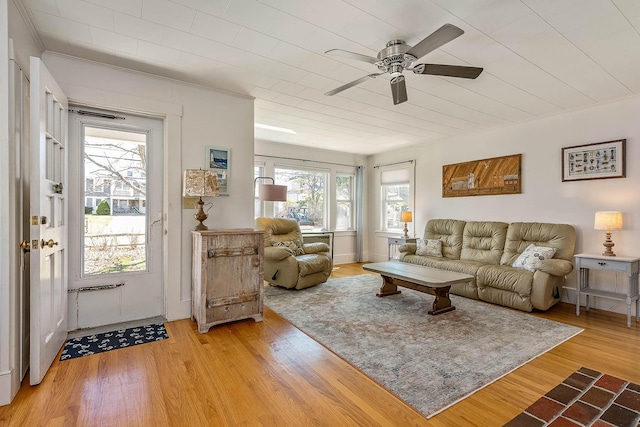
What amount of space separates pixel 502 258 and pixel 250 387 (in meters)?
3.67

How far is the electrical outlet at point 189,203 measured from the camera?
3136mm

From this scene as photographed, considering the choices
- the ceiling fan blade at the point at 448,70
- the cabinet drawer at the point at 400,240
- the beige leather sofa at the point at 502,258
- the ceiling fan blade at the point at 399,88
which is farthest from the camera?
the cabinet drawer at the point at 400,240

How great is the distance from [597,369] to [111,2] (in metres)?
4.06

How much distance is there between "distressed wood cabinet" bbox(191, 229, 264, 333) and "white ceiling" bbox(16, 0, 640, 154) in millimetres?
1542

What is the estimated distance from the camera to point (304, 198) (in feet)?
20.4

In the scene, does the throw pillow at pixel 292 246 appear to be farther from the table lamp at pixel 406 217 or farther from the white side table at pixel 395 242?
the table lamp at pixel 406 217

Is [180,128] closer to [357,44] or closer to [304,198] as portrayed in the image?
[357,44]

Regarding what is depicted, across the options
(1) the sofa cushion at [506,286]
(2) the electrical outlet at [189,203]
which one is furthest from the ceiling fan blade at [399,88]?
(1) the sofa cushion at [506,286]

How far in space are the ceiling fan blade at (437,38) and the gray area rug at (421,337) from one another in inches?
83.9

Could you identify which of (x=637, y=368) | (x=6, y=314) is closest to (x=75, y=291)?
(x=6, y=314)

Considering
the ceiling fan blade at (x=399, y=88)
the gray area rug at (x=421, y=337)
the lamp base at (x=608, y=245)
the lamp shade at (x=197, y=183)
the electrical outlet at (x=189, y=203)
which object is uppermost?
the ceiling fan blade at (x=399, y=88)

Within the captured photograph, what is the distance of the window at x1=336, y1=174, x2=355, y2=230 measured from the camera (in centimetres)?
671

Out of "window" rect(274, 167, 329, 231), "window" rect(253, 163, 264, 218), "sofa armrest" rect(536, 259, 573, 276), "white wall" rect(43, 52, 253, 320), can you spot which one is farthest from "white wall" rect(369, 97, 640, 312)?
"white wall" rect(43, 52, 253, 320)

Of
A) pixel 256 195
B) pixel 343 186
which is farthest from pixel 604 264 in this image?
pixel 256 195
